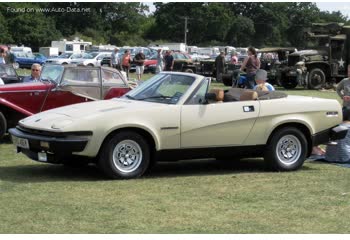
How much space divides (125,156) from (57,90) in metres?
3.94

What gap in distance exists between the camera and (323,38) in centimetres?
2947

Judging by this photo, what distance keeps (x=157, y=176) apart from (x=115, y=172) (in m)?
0.76

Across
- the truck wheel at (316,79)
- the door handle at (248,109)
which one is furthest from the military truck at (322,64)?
the door handle at (248,109)

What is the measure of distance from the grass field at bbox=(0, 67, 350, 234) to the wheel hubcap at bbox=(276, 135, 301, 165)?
260mm

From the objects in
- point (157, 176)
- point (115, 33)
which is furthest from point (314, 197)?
point (115, 33)

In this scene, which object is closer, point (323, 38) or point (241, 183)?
point (241, 183)

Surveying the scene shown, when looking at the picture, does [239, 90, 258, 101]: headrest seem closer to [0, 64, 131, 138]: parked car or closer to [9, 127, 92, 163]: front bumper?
[9, 127, 92, 163]: front bumper

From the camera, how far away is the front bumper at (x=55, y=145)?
7.71 metres

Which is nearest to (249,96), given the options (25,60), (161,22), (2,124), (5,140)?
(2,124)

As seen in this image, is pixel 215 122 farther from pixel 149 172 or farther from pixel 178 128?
pixel 149 172

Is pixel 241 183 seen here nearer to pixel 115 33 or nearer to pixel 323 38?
pixel 323 38

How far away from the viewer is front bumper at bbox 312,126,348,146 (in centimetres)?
920

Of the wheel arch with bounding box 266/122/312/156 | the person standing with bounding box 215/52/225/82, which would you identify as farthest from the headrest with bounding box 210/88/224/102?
the person standing with bounding box 215/52/225/82

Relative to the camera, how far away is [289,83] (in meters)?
29.0
